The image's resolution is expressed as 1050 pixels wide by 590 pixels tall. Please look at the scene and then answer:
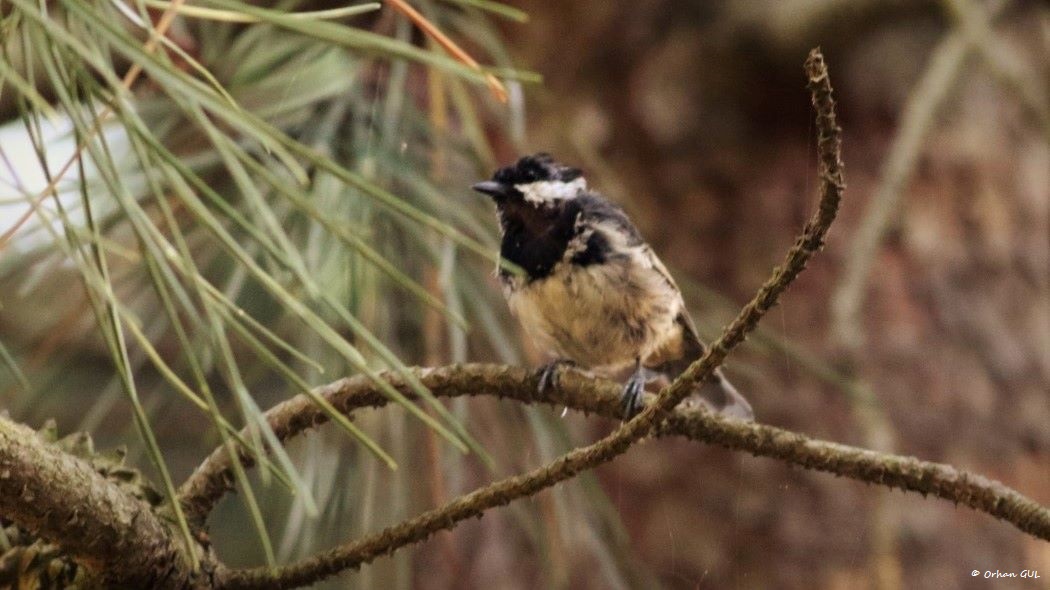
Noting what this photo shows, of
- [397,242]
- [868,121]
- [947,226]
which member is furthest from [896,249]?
[397,242]

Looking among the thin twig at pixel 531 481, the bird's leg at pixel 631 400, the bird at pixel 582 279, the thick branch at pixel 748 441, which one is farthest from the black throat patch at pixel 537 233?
the thin twig at pixel 531 481

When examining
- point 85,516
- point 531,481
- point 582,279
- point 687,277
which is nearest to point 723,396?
point 582,279

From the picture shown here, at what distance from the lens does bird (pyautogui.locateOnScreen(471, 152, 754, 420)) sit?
4.76 ft

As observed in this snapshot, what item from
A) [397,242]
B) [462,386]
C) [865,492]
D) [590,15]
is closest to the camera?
[462,386]

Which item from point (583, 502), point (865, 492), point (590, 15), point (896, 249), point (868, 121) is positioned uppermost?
point (590, 15)

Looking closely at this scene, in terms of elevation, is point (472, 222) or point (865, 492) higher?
point (472, 222)

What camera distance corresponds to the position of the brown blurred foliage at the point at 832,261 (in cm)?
175

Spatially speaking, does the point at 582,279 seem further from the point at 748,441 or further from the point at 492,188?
the point at 748,441

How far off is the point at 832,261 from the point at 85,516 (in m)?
1.38

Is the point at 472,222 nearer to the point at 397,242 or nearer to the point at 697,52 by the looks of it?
the point at 397,242

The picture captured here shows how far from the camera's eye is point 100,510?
70cm

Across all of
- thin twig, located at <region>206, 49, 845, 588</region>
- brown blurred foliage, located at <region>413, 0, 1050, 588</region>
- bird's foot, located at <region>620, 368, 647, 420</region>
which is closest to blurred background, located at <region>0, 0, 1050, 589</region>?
brown blurred foliage, located at <region>413, 0, 1050, 588</region>

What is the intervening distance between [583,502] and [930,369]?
31.7 inches

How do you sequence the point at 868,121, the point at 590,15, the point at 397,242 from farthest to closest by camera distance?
the point at 590,15
the point at 868,121
the point at 397,242
